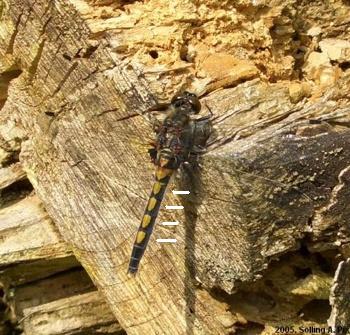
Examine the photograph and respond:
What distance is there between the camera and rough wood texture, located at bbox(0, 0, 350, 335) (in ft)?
5.88

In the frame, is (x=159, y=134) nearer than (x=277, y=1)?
Yes

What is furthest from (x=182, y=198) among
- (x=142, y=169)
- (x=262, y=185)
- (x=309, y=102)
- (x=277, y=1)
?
(x=277, y=1)

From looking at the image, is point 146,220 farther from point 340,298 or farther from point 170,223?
point 340,298

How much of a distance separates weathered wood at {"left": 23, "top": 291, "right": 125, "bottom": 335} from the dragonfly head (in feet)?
3.38

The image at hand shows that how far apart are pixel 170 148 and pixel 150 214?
0.20 metres

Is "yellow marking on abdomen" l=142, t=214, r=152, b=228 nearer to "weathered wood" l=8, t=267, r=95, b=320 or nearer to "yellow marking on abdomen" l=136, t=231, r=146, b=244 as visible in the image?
"yellow marking on abdomen" l=136, t=231, r=146, b=244

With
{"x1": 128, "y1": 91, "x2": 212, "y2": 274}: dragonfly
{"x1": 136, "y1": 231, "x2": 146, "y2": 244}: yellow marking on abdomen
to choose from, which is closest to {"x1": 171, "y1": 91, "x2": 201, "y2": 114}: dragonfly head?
{"x1": 128, "y1": 91, "x2": 212, "y2": 274}: dragonfly

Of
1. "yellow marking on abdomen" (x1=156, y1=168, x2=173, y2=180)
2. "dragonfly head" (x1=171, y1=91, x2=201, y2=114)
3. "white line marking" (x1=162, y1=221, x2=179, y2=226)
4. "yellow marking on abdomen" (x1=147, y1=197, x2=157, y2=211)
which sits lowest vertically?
"white line marking" (x1=162, y1=221, x2=179, y2=226)

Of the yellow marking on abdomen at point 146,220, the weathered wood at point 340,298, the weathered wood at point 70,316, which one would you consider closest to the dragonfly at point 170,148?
the yellow marking on abdomen at point 146,220

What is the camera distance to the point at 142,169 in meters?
2.03

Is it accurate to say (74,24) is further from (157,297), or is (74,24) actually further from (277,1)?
(157,297)

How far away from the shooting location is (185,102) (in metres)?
1.89

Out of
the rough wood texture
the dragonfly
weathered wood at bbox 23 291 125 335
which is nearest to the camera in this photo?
the rough wood texture

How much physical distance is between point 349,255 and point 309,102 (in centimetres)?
45
